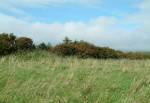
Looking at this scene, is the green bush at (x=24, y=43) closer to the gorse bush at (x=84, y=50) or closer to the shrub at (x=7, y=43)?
the shrub at (x=7, y=43)

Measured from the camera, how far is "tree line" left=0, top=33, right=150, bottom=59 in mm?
25388

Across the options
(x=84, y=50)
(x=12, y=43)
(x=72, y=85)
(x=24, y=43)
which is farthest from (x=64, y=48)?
(x=72, y=85)

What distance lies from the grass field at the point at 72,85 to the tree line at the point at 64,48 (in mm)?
9517

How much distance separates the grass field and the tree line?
31.2ft

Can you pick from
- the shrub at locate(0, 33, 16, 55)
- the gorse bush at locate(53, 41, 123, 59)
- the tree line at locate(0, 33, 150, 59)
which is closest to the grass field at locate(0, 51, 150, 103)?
the shrub at locate(0, 33, 16, 55)

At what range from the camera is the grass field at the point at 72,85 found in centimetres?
1208

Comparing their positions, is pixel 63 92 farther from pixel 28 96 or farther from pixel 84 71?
pixel 84 71

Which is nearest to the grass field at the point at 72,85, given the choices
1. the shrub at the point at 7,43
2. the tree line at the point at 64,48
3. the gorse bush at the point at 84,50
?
the shrub at the point at 7,43

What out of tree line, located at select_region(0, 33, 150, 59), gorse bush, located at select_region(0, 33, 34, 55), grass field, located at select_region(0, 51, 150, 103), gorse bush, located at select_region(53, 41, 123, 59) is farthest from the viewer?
gorse bush, located at select_region(53, 41, 123, 59)

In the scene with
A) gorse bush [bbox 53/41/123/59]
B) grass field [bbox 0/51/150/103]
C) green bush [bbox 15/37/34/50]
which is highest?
green bush [bbox 15/37/34/50]

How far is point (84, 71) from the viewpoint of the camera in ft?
49.4

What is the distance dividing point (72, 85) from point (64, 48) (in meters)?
13.4

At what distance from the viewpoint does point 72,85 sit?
13102 mm

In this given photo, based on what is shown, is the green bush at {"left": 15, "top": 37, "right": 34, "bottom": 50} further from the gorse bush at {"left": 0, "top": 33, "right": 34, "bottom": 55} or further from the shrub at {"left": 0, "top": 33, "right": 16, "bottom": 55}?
the shrub at {"left": 0, "top": 33, "right": 16, "bottom": 55}
